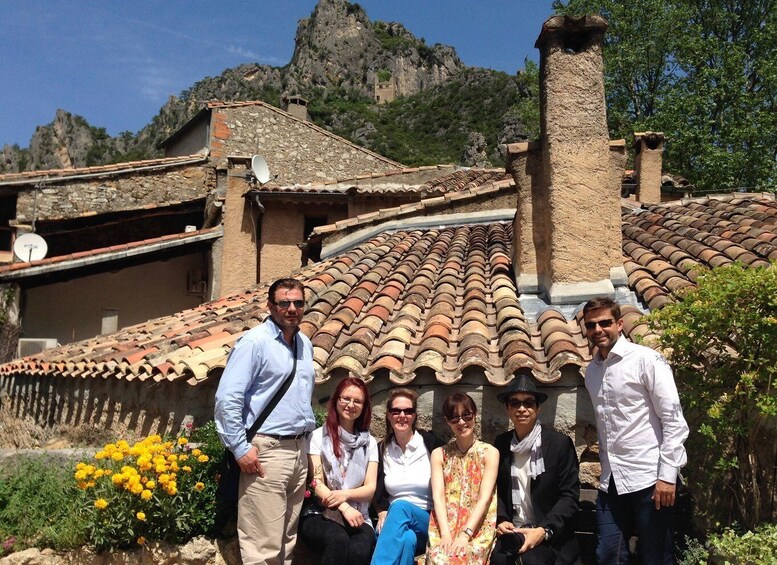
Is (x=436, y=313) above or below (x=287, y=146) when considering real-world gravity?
below

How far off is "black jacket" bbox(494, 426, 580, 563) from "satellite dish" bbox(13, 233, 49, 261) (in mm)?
9587

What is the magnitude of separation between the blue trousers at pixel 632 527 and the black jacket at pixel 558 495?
0.17 m

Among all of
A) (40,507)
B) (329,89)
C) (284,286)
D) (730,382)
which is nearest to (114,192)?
(40,507)

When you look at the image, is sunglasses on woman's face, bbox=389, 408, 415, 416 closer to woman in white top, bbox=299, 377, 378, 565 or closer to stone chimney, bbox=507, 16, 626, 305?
woman in white top, bbox=299, 377, 378, 565

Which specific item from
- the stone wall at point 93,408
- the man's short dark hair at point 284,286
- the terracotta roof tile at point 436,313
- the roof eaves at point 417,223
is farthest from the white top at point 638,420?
the roof eaves at point 417,223

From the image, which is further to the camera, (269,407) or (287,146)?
(287,146)

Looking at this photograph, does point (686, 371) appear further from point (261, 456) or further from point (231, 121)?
point (231, 121)

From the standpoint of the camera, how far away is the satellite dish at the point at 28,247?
9992 mm

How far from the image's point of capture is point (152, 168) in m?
12.6

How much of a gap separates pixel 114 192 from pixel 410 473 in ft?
35.5

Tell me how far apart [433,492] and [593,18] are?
4.01m

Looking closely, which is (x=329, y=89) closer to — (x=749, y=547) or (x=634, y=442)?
(x=634, y=442)

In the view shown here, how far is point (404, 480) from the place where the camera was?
353cm

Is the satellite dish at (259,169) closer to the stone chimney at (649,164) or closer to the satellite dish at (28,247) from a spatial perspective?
the satellite dish at (28,247)
